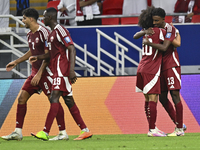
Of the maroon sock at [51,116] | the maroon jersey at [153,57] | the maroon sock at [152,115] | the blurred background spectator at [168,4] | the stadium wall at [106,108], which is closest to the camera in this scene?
the maroon sock at [51,116]

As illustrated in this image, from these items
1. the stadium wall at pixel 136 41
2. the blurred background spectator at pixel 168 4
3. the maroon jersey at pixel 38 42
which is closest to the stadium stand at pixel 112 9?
the stadium wall at pixel 136 41

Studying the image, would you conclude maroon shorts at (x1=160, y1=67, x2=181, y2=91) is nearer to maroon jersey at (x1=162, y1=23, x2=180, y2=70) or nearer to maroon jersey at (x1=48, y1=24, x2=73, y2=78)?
maroon jersey at (x1=162, y1=23, x2=180, y2=70)

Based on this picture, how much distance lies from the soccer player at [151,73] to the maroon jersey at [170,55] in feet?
0.29

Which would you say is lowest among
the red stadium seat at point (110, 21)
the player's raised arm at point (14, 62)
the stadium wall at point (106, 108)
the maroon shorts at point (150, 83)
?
the stadium wall at point (106, 108)

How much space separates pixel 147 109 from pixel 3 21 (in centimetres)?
649

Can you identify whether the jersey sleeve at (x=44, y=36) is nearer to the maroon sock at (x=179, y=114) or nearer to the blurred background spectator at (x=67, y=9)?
the maroon sock at (x=179, y=114)

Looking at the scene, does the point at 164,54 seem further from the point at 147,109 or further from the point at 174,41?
the point at 147,109

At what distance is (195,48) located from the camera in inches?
385

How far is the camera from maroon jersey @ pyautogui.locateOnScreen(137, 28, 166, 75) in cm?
601

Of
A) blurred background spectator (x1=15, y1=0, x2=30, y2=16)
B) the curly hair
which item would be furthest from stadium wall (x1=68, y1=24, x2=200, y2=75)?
the curly hair

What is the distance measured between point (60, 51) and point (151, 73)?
4.36 feet

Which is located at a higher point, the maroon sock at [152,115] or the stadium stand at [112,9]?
the stadium stand at [112,9]

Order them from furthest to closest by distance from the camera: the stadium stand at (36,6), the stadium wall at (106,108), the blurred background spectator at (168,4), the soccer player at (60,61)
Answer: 1. the stadium stand at (36,6)
2. the blurred background spectator at (168,4)
3. the stadium wall at (106,108)
4. the soccer player at (60,61)

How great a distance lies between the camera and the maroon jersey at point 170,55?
6.07 meters
